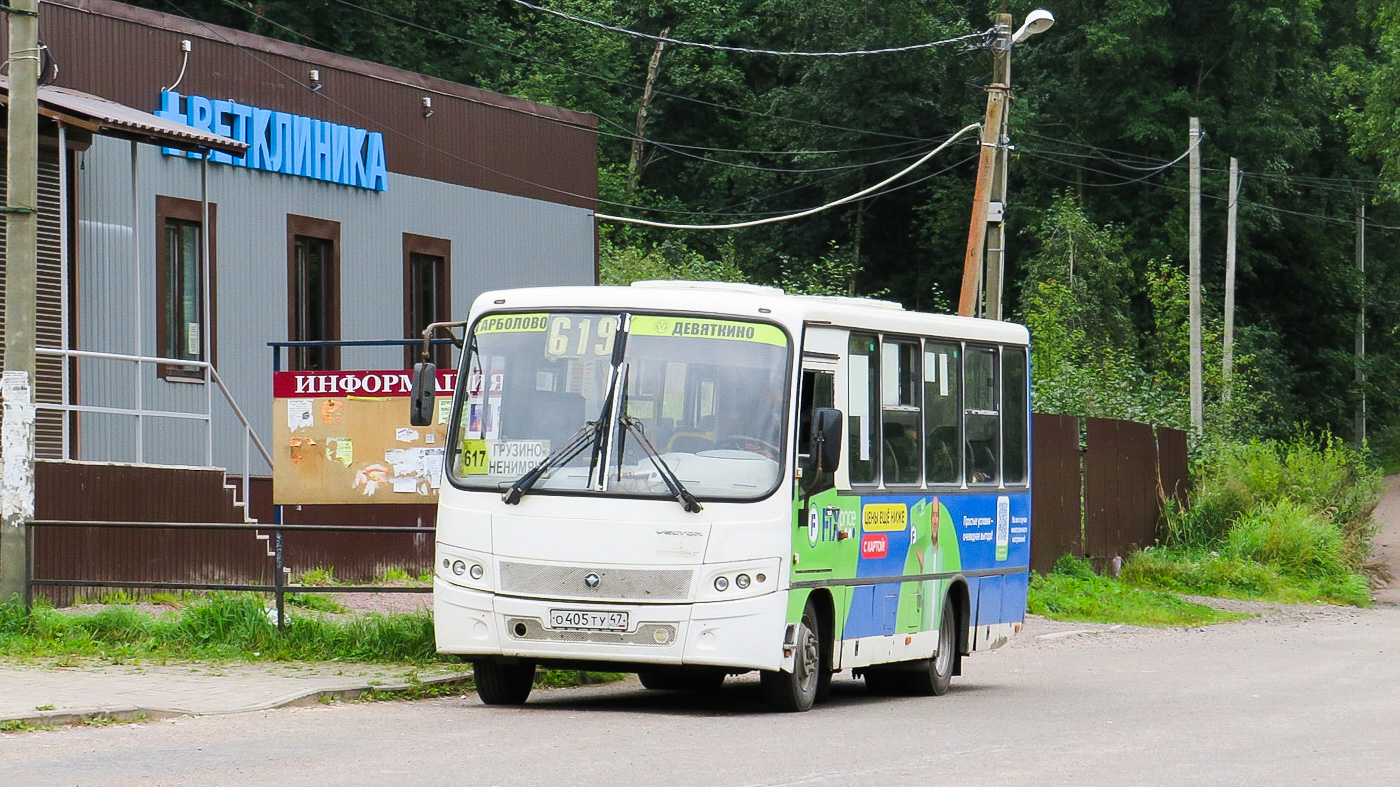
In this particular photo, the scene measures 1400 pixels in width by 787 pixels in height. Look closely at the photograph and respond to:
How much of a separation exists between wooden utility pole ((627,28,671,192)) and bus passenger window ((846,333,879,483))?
47.9m

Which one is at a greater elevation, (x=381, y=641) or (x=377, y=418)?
(x=377, y=418)

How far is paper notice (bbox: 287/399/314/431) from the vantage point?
1948 centimetres

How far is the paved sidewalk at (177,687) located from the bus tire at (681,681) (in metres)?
1.35

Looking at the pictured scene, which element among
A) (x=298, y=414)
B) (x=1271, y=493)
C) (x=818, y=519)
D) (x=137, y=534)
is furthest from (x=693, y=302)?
(x=1271, y=493)

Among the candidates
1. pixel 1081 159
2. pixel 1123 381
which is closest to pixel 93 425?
pixel 1123 381

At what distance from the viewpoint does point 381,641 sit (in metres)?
15.8

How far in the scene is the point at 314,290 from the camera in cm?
2869

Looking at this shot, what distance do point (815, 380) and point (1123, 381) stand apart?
2341 centimetres

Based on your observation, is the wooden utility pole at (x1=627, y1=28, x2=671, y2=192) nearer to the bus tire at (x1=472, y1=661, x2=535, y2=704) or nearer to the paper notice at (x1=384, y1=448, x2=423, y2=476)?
the paper notice at (x1=384, y1=448, x2=423, y2=476)

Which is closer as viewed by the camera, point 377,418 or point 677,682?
point 677,682

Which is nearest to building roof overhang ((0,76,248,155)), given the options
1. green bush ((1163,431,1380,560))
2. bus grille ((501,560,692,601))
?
bus grille ((501,560,692,601))

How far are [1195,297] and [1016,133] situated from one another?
1979 cm

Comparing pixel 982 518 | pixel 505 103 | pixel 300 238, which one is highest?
pixel 505 103

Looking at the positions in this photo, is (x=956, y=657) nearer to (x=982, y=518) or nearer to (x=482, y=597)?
(x=982, y=518)
